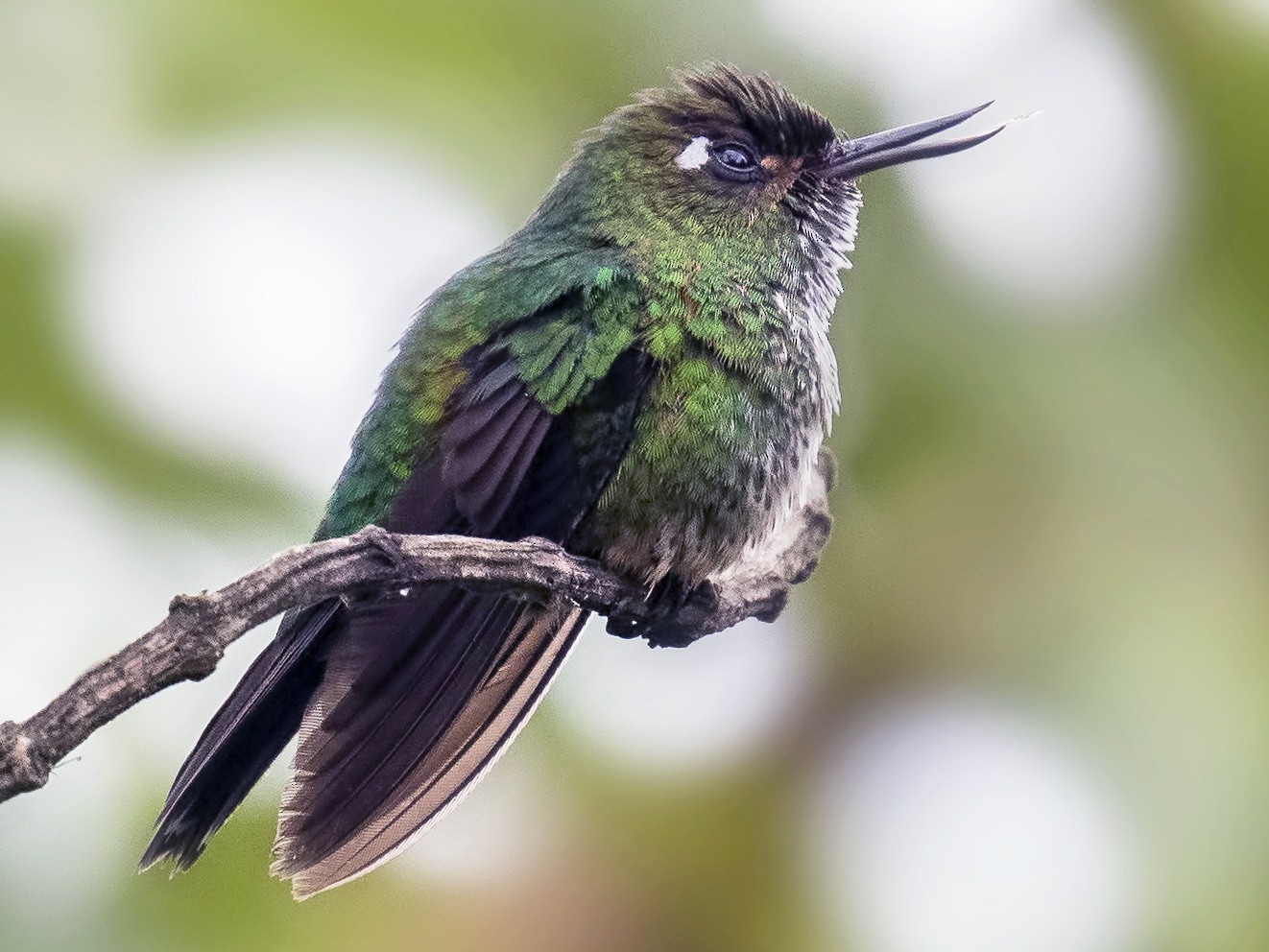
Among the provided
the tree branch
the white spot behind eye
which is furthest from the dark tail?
the white spot behind eye

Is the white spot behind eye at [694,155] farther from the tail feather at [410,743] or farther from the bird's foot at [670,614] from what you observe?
the tail feather at [410,743]

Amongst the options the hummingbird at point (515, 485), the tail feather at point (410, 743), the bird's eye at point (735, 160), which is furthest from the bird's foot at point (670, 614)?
the bird's eye at point (735, 160)

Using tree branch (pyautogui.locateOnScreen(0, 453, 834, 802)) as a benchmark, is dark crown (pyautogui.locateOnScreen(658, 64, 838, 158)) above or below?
above

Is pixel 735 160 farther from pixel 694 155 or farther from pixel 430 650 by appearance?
pixel 430 650

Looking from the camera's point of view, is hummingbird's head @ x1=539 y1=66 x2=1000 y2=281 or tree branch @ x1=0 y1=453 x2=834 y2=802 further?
hummingbird's head @ x1=539 y1=66 x2=1000 y2=281

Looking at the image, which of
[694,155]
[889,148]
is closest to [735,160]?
[694,155]

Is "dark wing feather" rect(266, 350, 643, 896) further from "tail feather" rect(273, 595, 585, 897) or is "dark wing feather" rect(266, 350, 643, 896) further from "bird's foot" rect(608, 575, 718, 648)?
"bird's foot" rect(608, 575, 718, 648)

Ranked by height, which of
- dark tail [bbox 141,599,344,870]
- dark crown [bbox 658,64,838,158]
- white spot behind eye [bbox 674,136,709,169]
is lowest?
dark tail [bbox 141,599,344,870]
